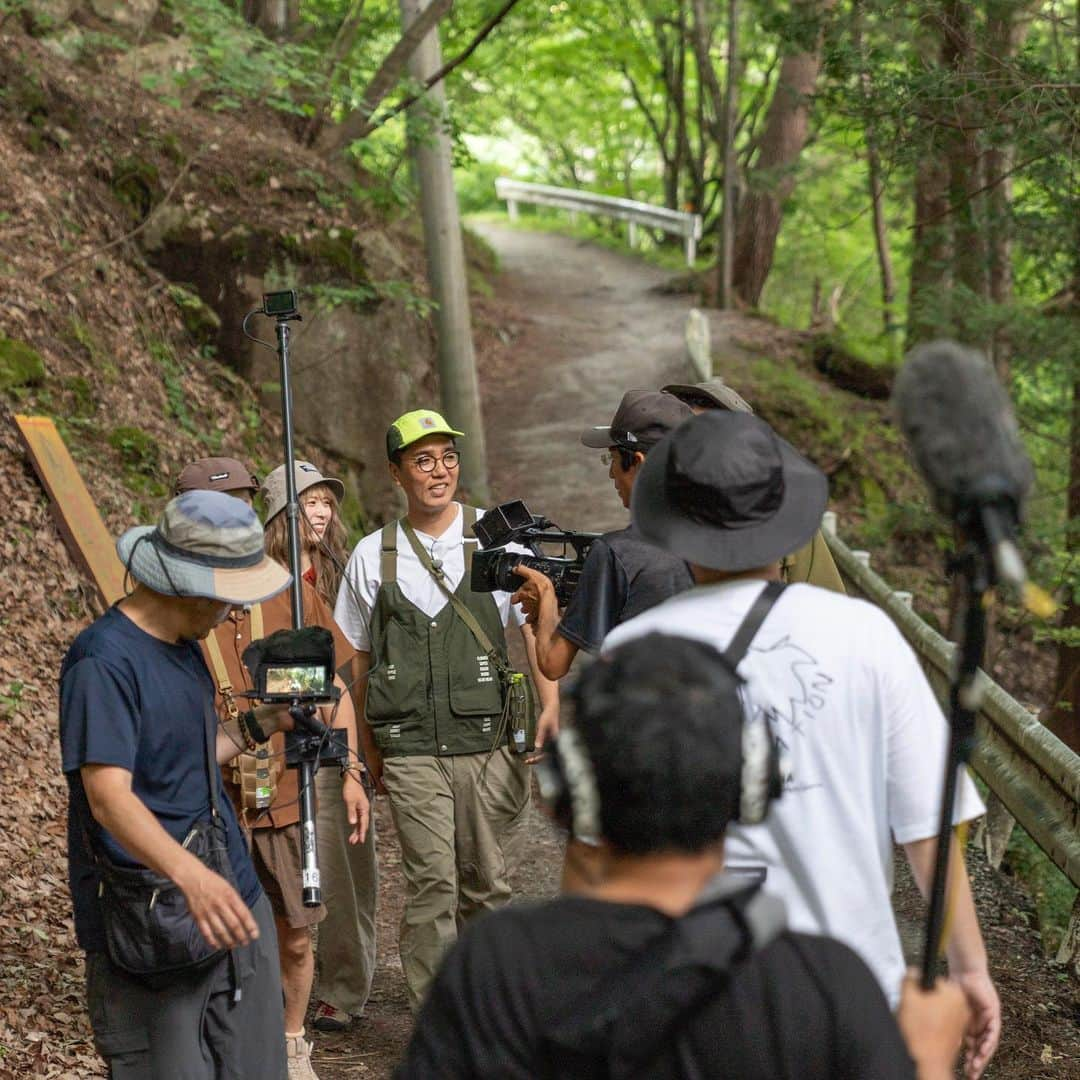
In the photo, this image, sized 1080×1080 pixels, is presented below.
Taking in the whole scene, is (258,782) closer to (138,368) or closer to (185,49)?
(138,368)

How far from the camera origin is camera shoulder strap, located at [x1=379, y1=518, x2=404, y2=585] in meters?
5.45

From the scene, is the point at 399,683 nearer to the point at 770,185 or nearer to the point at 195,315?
the point at 195,315

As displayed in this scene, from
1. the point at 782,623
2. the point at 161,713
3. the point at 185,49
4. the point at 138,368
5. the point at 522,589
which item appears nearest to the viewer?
the point at 782,623

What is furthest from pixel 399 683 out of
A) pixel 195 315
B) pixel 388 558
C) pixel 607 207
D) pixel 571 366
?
pixel 607 207

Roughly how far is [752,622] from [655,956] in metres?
0.99

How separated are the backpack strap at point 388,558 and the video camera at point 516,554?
735 millimetres

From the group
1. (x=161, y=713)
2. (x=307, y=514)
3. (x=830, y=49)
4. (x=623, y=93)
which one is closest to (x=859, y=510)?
(x=830, y=49)

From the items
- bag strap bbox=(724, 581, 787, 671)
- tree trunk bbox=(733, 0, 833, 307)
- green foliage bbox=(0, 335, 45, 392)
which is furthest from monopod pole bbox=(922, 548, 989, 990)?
tree trunk bbox=(733, 0, 833, 307)

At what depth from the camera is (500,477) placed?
51.8ft

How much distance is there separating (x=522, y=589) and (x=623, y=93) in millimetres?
28344

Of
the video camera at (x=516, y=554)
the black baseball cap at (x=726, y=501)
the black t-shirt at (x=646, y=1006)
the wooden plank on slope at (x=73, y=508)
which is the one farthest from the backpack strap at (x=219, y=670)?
the wooden plank on slope at (x=73, y=508)

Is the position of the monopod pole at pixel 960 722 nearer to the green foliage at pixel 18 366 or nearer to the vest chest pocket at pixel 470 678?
the vest chest pocket at pixel 470 678

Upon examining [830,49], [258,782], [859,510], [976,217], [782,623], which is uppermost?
[830,49]

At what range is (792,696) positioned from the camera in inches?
104
